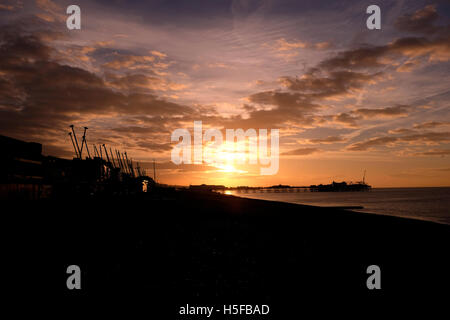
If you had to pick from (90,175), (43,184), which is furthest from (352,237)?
(90,175)

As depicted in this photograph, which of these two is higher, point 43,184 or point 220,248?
point 43,184

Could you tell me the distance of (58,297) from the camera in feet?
20.0

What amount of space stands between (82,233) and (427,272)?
1278cm

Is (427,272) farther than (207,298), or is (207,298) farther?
(427,272)

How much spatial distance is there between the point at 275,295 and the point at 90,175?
149 feet

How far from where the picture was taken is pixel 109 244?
34.8 ft

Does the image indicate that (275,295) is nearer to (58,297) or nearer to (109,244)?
(58,297)

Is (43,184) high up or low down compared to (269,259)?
up

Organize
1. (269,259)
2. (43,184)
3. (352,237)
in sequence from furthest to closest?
(43,184), (352,237), (269,259)

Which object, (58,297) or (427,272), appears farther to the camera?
(427,272)

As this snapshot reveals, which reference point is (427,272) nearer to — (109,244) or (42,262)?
(109,244)
